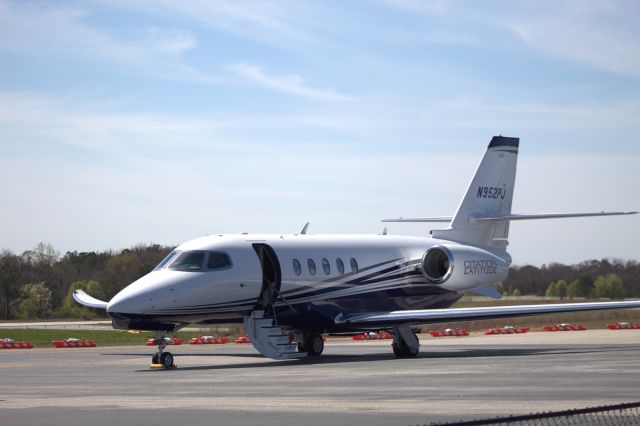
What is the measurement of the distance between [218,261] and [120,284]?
169 ft

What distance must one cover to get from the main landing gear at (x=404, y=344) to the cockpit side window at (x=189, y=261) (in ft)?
19.3

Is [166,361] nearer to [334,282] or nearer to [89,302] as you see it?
[334,282]

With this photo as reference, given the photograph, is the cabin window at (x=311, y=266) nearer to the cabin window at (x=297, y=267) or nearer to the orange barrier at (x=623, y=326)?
the cabin window at (x=297, y=267)

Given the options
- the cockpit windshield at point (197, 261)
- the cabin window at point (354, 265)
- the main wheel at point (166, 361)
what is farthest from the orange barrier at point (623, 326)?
the main wheel at point (166, 361)

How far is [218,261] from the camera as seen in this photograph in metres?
29.5

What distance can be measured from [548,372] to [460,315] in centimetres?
806

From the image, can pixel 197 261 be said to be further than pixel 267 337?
No

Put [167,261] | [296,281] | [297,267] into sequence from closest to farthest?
[167,261] < [296,281] < [297,267]

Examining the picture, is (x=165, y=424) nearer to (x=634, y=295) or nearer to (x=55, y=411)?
(x=55, y=411)

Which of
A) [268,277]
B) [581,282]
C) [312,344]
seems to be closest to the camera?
[268,277]

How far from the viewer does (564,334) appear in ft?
144

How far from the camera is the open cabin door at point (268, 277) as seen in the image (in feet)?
100

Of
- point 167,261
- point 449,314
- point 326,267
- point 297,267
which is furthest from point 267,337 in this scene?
point 449,314

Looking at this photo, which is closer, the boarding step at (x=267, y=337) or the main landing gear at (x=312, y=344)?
the boarding step at (x=267, y=337)
